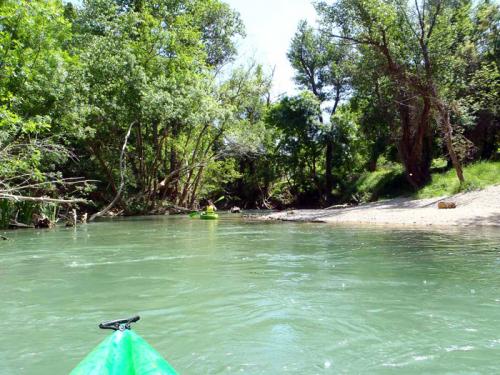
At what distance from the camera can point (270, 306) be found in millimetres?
5887

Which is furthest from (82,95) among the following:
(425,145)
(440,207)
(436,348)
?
(436,348)

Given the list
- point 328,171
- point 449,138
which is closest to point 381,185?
point 328,171

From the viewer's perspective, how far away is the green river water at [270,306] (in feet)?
13.6

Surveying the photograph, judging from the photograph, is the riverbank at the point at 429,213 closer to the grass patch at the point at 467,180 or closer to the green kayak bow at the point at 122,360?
the grass patch at the point at 467,180

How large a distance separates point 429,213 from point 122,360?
1633cm

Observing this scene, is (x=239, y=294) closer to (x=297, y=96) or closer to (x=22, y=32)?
(x=22, y=32)

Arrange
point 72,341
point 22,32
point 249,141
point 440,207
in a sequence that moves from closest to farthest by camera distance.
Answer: point 72,341, point 22,32, point 440,207, point 249,141

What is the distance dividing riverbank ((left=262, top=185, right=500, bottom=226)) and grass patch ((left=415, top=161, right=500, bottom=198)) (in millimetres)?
672

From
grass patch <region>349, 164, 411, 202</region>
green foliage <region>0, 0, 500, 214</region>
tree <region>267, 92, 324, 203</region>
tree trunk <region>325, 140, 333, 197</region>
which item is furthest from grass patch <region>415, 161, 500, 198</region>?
tree <region>267, 92, 324, 203</region>

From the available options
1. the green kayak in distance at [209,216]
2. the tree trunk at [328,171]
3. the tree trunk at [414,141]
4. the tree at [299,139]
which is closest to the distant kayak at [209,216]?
the green kayak in distance at [209,216]

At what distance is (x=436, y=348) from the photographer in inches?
168

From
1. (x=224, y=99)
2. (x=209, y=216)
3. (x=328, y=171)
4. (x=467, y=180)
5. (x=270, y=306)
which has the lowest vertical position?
(x=270, y=306)

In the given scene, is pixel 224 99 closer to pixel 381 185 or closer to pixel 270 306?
pixel 381 185

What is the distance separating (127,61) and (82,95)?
10.0 ft
